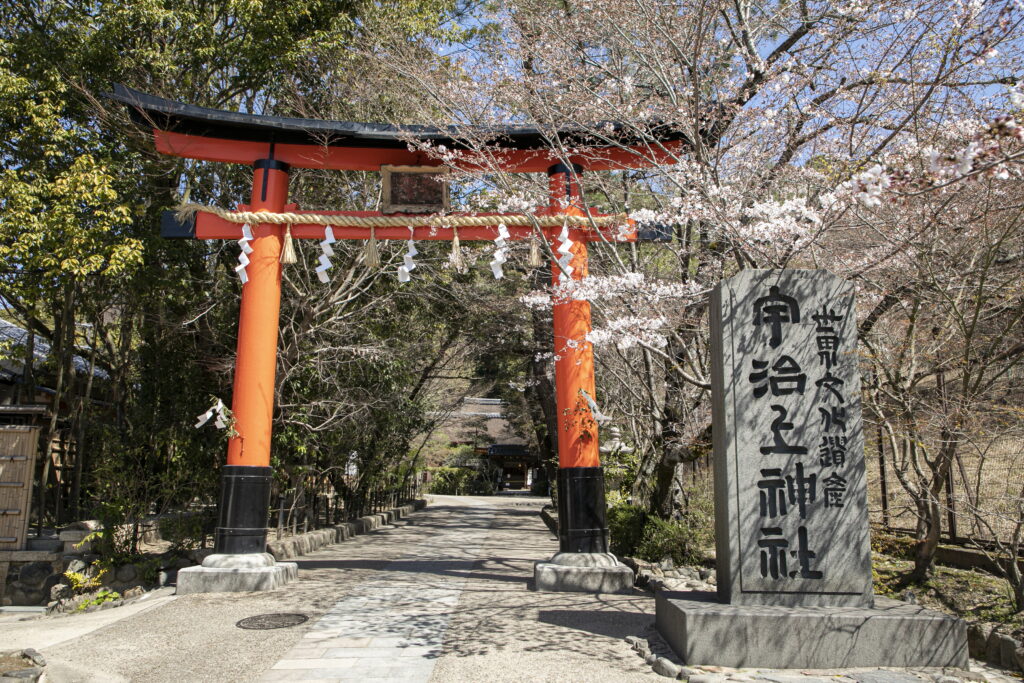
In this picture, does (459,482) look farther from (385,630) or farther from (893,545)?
(385,630)

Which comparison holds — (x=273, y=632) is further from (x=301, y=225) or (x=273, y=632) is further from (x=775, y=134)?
(x=775, y=134)

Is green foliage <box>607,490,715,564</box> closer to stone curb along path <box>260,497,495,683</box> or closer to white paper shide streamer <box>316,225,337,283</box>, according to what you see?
stone curb along path <box>260,497,495,683</box>

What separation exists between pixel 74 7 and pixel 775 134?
11.6m

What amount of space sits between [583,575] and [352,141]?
646 centimetres

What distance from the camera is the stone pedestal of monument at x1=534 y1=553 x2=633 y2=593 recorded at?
7969 mm

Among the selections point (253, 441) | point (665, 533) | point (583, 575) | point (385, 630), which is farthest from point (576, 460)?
point (253, 441)

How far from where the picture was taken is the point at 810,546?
17.6 ft

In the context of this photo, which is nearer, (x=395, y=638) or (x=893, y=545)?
(x=395, y=638)

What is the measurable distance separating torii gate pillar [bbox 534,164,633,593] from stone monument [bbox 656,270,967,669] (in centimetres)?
224

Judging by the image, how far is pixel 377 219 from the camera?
9000 millimetres

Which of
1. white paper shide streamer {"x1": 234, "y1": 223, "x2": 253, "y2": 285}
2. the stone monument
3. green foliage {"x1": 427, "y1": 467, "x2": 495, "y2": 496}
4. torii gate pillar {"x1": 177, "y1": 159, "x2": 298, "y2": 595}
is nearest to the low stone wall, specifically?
torii gate pillar {"x1": 177, "y1": 159, "x2": 298, "y2": 595}

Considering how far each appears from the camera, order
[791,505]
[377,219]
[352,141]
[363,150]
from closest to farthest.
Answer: [791,505]
[377,219]
[352,141]
[363,150]

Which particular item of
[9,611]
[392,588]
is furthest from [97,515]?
[392,588]

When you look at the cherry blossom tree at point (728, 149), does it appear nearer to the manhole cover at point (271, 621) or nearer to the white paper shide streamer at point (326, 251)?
the white paper shide streamer at point (326, 251)
